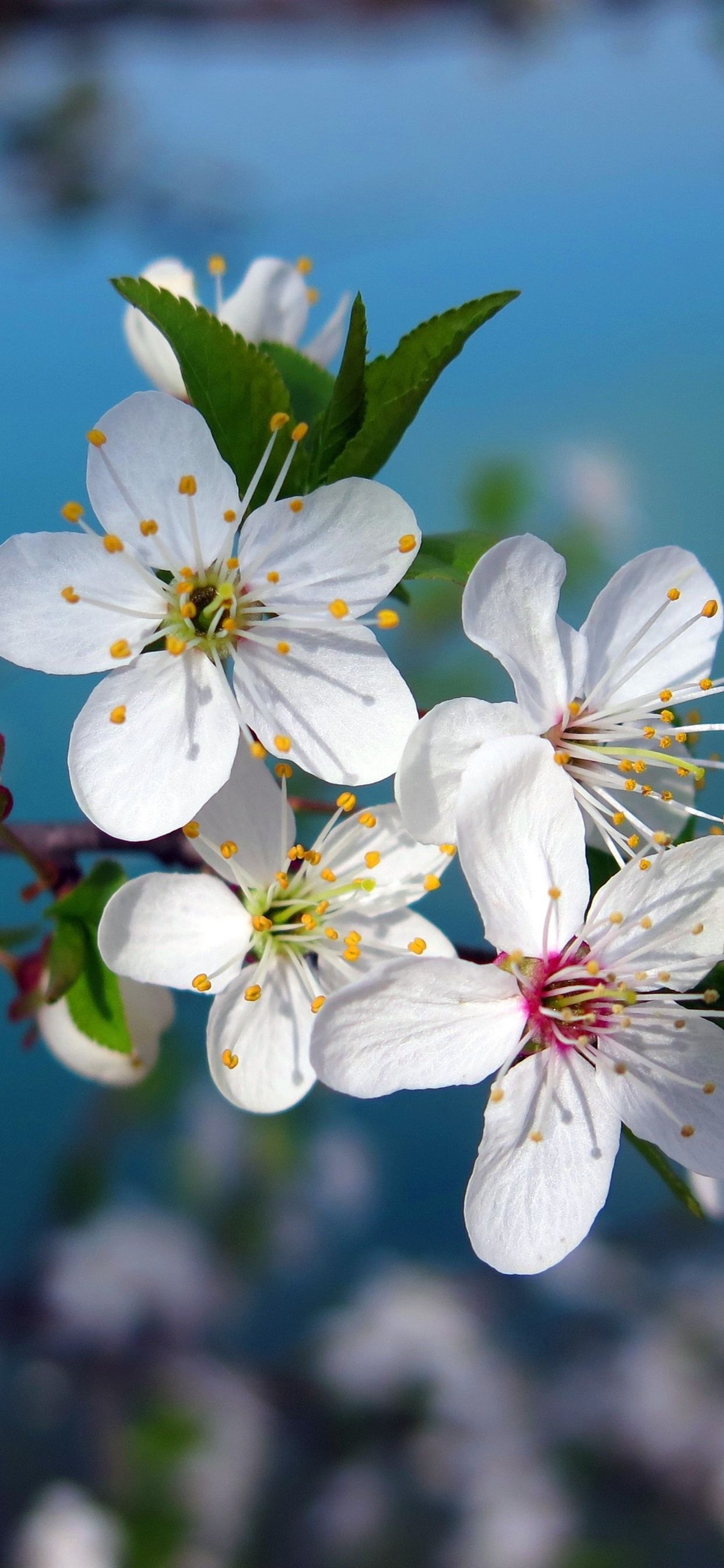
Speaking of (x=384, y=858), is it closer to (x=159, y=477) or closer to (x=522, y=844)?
(x=522, y=844)

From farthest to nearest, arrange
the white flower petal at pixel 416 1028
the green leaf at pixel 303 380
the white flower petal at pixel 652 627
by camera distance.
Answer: the green leaf at pixel 303 380, the white flower petal at pixel 652 627, the white flower petal at pixel 416 1028

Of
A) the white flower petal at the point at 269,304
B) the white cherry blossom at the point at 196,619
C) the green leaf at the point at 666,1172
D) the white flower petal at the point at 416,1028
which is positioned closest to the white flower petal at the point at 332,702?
the white cherry blossom at the point at 196,619

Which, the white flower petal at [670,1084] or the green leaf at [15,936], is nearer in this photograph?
the white flower petal at [670,1084]

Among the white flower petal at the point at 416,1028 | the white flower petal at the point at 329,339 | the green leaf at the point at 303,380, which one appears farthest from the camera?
the white flower petal at the point at 329,339

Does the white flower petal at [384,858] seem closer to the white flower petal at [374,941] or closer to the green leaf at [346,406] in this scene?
the white flower petal at [374,941]

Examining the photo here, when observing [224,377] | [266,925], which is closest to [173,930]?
[266,925]

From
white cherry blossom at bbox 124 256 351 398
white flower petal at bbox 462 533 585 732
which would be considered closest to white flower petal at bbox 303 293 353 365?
white cherry blossom at bbox 124 256 351 398

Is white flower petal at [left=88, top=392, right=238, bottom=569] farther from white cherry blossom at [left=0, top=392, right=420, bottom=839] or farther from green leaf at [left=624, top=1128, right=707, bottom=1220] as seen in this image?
green leaf at [left=624, top=1128, right=707, bottom=1220]
